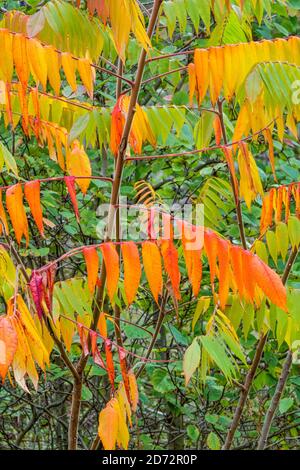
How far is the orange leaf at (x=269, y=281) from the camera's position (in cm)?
156

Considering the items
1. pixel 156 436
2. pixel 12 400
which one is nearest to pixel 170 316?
pixel 156 436

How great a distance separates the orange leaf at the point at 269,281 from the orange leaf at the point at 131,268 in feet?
0.88

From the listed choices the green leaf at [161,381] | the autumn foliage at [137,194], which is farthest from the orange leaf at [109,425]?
the green leaf at [161,381]

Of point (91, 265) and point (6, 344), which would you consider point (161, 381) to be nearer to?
point (91, 265)

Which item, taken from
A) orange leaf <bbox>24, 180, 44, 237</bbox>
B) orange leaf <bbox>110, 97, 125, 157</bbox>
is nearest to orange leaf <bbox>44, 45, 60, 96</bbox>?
orange leaf <bbox>110, 97, 125, 157</bbox>

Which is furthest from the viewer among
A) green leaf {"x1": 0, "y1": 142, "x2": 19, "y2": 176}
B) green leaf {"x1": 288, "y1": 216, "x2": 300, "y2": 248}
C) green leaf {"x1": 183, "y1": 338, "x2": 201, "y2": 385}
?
green leaf {"x1": 288, "y1": 216, "x2": 300, "y2": 248}

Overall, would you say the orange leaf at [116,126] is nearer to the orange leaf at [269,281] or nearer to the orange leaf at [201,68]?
the orange leaf at [201,68]

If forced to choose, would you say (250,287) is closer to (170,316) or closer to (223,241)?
(223,241)

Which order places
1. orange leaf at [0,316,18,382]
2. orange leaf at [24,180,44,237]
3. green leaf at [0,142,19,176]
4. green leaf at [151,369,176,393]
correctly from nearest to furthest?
1. orange leaf at [0,316,18,382]
2. orange leaf at [24,180,44,237]
3. green leaf at [0,142,19,176]
4. green leaf at [151,369,176,393]

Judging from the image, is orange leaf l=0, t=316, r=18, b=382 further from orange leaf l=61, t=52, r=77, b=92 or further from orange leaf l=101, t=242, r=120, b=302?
orange leaf l=61, t=52, r=77, b=92

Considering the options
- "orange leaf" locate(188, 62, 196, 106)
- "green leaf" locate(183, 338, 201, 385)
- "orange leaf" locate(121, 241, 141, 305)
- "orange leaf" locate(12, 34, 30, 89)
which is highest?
"orange leaf" locate(12, 34, 30, 89)

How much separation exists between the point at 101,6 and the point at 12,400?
3.02 metres

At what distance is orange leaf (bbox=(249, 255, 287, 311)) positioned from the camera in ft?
5.11

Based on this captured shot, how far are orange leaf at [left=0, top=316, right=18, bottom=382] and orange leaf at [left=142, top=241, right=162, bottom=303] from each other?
31 cm
